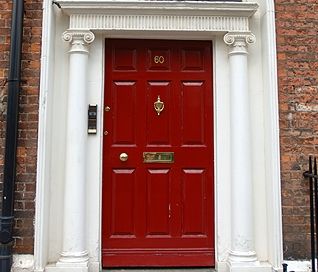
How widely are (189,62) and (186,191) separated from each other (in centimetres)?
142

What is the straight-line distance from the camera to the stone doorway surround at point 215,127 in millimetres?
3934

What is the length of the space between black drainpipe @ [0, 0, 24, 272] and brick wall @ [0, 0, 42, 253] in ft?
0.31

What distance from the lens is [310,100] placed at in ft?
13.3

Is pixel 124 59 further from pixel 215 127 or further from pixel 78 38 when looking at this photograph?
pixel 215 127

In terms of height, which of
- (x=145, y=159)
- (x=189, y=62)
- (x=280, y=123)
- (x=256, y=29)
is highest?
(x=256, y=29)

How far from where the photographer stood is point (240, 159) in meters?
4.02

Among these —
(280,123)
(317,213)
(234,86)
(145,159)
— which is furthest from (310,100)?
(145,159)

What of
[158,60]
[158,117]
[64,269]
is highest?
[158,60]

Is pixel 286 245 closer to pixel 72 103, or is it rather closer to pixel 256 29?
pixel 256 29

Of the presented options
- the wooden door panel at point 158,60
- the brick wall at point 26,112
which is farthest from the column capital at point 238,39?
the brick wall at point 26,112

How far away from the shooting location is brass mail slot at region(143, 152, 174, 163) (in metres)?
4.20

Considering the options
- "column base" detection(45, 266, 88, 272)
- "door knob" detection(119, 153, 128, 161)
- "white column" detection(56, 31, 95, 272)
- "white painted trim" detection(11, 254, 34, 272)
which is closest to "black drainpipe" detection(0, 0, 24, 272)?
"white painted trim" detection(11, 254, 34, 272)

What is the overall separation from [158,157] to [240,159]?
0.87m

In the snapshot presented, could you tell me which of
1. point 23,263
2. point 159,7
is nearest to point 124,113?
point 159,7
